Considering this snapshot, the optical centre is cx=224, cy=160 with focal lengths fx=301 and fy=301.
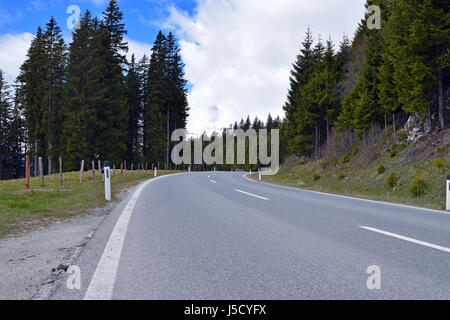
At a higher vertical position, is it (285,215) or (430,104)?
(430,104)

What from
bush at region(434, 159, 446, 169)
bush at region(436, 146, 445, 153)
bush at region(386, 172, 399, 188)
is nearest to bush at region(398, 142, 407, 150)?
bush at region(436, 146, 445, 153)

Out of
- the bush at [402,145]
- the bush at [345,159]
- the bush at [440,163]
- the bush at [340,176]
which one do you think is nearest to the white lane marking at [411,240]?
the bush at [440,163]

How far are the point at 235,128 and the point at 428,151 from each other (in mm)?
96389

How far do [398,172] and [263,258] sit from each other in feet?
47.0

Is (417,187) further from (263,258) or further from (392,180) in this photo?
(263,258)

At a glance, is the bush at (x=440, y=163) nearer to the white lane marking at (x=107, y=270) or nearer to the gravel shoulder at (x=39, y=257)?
the white lane marking at (x=107, y=270)

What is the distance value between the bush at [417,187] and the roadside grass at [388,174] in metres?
0.09

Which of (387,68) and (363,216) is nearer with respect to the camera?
(363,216)

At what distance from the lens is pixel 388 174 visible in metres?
15.8

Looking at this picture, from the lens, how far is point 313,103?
1236 inches

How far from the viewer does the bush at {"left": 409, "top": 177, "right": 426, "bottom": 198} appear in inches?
485

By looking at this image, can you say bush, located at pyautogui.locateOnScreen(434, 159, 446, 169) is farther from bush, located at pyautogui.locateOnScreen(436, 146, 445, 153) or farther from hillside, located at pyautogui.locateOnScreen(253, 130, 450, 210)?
bush, located at pyautogui.locateOnScreen(436, 146, 445, 153)

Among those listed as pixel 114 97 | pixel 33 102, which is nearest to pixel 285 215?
pixel 114 97

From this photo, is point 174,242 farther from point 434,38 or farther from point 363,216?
point 434,38
